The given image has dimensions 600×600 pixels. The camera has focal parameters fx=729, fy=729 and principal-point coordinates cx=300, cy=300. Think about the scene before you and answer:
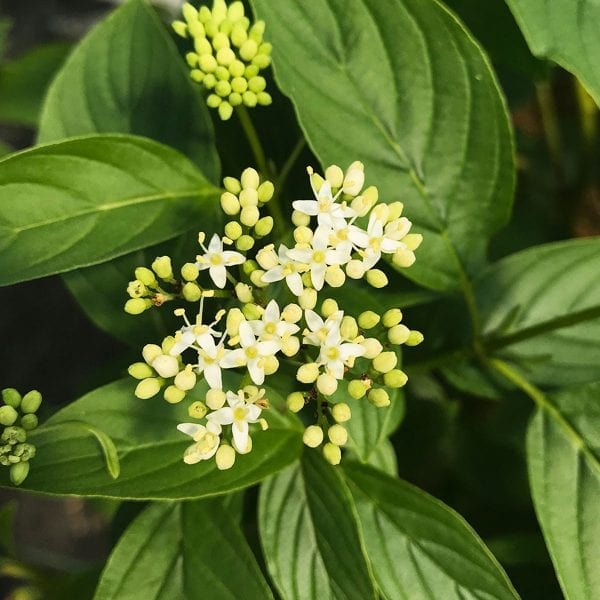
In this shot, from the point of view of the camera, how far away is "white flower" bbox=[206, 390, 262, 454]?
1.73ft

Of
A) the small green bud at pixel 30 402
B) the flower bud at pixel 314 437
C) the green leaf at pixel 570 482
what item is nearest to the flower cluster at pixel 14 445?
the small green bud at pixel 30 402

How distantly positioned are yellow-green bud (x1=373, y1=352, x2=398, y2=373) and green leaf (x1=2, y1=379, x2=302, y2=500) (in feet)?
0.43

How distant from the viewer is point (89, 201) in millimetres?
614

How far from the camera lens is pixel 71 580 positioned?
94cm

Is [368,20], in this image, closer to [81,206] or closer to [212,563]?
[81,206]

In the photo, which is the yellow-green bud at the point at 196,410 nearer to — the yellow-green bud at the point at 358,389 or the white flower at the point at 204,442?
the white flower at the point at 204,442

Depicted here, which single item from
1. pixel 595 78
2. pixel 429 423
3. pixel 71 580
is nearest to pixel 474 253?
pixel 595 78

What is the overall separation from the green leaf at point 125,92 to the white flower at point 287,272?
8.0 inches

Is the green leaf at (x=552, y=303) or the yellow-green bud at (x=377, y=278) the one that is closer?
the yellow-green bud at (x=377, y=278)


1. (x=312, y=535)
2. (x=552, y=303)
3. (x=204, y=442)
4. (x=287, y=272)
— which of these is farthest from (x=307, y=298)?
(x=552, y=303)

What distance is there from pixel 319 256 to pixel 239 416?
131 millimetres

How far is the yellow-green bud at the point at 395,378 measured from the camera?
0.55m

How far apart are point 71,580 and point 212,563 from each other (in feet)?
1.33

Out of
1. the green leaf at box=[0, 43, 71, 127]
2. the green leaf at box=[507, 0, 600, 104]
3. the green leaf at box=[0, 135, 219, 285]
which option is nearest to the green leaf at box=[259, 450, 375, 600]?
the green leaf at box=[0, 135, 219, 285]
